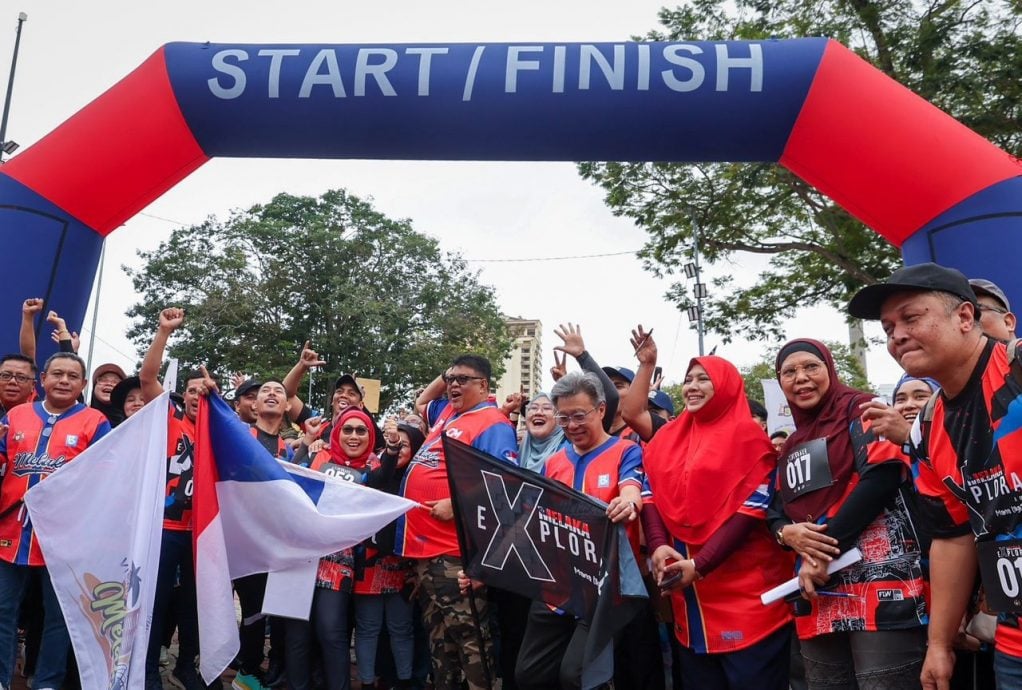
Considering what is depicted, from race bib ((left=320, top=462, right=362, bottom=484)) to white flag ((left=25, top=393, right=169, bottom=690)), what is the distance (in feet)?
4.08

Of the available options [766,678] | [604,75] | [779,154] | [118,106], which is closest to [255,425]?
[118,106]

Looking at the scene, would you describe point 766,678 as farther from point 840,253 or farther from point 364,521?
point 840,253

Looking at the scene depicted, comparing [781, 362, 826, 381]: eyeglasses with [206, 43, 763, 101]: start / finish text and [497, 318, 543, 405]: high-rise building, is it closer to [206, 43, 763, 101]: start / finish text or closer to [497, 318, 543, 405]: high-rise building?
[206, 43, 763, 101]: start / finish text

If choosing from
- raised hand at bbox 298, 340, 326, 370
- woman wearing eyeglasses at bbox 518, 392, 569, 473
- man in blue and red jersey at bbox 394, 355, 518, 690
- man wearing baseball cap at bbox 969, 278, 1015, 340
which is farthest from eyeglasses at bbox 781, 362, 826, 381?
raised hand at bbox 298, 340, 326, 370

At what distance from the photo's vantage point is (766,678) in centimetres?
312

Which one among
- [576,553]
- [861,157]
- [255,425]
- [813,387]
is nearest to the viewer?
[813,387]

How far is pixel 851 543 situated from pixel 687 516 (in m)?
0.69

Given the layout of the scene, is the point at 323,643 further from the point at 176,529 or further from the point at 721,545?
the point at 721,545

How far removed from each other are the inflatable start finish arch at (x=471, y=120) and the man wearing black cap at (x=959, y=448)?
324 cm

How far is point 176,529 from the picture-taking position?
462 cm

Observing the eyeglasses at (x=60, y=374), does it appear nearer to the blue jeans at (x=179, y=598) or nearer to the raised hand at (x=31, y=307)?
the blue jeans at (x=179, y=598)

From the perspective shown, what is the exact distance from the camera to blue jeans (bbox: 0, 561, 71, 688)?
13.6ft

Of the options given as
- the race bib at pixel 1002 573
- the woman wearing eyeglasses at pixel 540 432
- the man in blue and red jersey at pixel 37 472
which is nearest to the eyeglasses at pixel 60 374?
the man in blue and red jersey at pixel 37 472

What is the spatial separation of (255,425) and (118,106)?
2.47 meters
